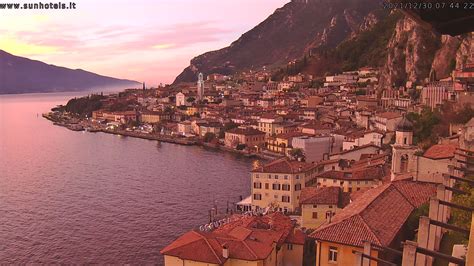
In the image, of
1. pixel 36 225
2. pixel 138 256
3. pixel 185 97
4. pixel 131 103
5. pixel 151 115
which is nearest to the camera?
pixel 138 256

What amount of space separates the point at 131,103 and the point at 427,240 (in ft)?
351

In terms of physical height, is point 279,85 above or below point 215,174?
above

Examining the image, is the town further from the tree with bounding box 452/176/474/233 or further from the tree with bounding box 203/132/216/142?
the tree with bounding box 203/132/216/142

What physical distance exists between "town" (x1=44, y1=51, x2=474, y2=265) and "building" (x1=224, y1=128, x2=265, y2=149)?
139 mm

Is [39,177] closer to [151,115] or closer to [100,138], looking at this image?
[100,138]

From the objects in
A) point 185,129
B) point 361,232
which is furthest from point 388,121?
point 185,129

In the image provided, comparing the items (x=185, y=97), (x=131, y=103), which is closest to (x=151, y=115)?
(x=185, y=97)

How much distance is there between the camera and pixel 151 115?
8669cm

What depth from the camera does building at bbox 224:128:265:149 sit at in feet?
184

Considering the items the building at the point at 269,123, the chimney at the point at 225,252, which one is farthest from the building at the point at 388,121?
the chimney at the point at 225,252

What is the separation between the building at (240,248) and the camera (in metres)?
17.1

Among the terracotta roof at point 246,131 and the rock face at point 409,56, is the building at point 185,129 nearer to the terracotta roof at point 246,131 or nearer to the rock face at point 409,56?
the terracotta roof at point 246,131

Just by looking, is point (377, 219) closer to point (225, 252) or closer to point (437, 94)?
point (225, 252)

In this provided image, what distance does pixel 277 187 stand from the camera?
2828cm
